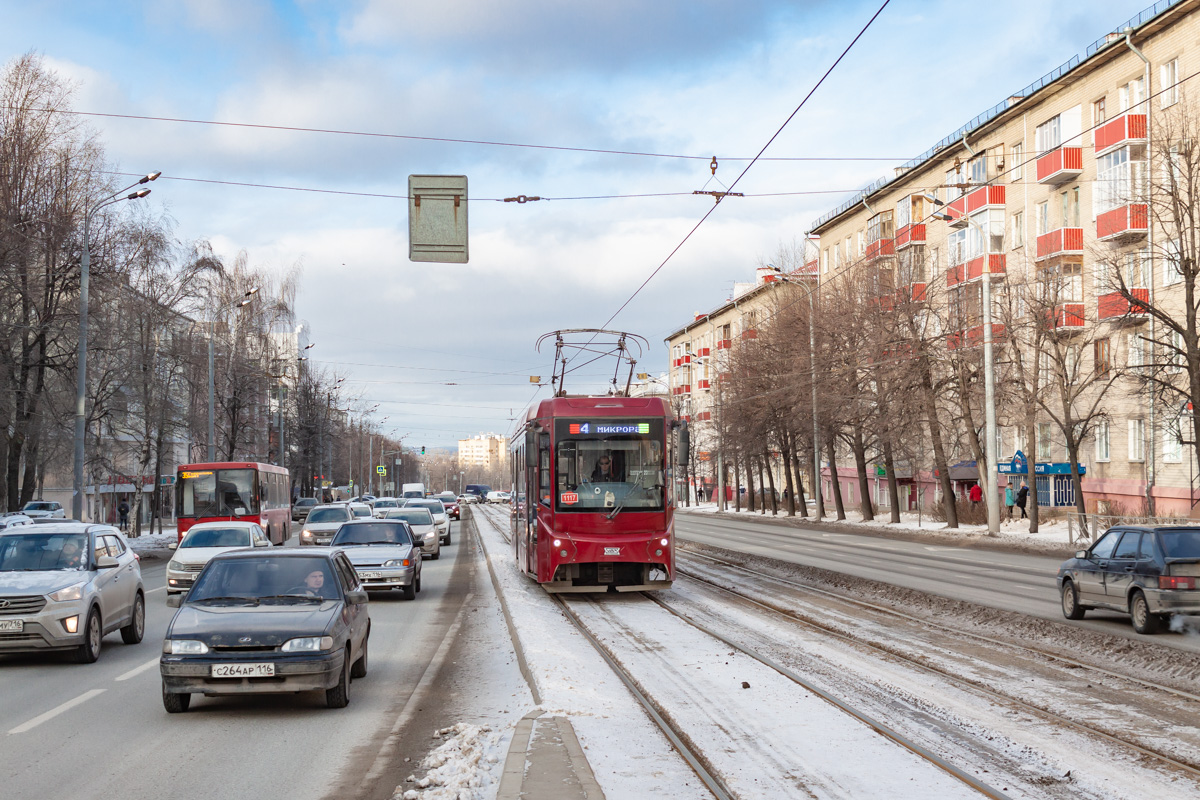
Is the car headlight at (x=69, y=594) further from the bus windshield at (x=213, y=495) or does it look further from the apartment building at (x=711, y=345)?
the apartment building at (x=711, y=345)

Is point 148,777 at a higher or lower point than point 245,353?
lower

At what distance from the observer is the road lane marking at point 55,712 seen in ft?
30.3

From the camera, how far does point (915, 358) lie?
43531 mm

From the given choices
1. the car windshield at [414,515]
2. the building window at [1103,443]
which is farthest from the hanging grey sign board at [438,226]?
the building window at [1103,443]

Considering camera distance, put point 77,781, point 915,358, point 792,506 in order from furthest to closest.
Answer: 1. point 792,506
2. point 915,358
3. point 77,781

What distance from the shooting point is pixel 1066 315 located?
44.0 m

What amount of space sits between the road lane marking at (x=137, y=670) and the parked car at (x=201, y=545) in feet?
25.9

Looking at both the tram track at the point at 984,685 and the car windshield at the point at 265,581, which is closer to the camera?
the tram track at the point at 984,685

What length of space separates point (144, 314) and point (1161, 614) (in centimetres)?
3522

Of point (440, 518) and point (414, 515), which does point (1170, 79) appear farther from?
point (440, 518)

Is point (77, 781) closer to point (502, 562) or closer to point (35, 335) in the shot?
point (502, 562)

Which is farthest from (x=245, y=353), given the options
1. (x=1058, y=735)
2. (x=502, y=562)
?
(x=1058, y=735)

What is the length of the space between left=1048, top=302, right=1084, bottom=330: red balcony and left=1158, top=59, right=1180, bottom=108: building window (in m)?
7.50

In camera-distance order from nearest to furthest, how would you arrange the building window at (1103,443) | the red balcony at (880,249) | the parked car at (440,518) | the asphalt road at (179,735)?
the asphalt road at (179,735), the parked car at (440,518), the building window at (1103,443), the red balcony at (880,249)
